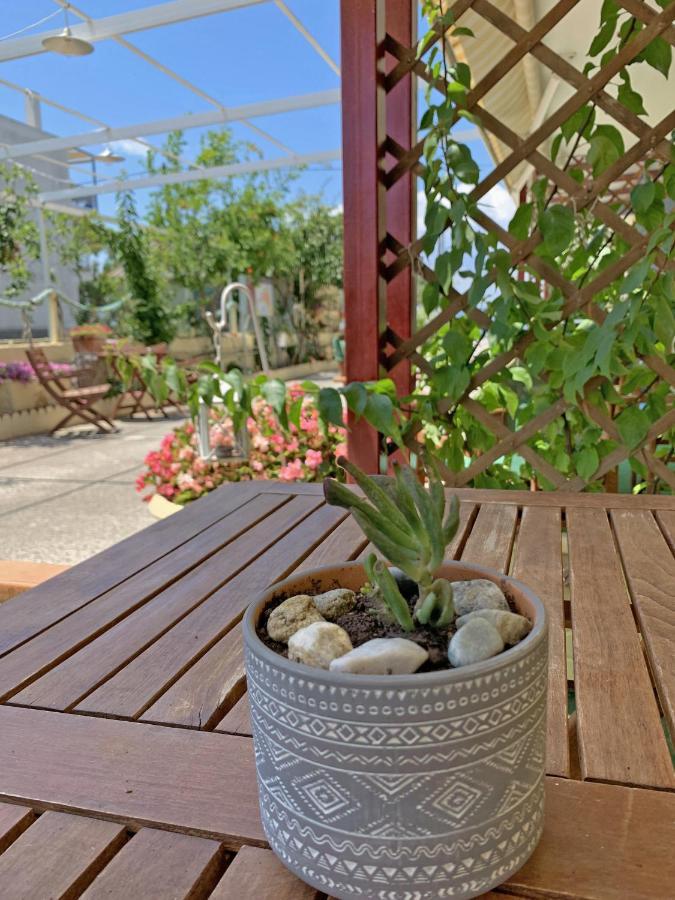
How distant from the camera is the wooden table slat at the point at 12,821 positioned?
440mm

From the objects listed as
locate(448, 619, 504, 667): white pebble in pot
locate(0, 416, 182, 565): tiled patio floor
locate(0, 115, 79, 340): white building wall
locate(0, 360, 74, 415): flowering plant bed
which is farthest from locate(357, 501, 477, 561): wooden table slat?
locate(0, 115, 79, 340): white building wall

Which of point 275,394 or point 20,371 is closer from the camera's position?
point 275,394

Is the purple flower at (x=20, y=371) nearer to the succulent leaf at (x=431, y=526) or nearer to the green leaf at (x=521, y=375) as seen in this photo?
the green leaf at (x=521, y=375)

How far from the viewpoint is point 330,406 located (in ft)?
4.96

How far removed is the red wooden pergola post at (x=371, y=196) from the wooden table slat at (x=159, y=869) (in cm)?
126

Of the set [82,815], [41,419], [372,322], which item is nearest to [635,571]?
[82,815]

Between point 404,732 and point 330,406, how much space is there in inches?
47.3

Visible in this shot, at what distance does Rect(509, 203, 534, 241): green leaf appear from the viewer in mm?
1514

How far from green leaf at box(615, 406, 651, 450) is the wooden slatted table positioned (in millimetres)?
480

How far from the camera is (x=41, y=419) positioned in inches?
257

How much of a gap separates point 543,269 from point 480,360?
0.24m

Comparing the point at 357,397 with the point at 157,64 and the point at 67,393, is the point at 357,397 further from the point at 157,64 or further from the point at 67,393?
the point at 157,64

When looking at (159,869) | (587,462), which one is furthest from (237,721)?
(587,462)

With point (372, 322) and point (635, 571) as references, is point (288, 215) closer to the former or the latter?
point (372, 322)
